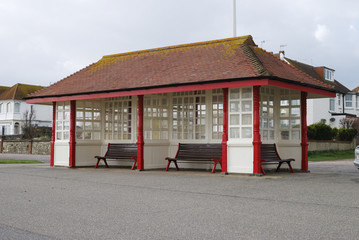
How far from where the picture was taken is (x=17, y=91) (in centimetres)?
6294

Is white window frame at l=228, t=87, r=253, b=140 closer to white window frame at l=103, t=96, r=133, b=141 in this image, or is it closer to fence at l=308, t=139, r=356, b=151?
white window frame at l=103, t=96, r=133, b=141

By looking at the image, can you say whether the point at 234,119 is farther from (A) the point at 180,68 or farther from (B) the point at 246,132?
(A) the point at 180,68

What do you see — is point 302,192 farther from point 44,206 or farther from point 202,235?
point 44,206

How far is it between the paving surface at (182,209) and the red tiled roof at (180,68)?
3292mm

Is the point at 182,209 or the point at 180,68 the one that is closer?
the point at 182,209

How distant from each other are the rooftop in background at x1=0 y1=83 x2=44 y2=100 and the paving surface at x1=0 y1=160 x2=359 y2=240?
54099 millimetres

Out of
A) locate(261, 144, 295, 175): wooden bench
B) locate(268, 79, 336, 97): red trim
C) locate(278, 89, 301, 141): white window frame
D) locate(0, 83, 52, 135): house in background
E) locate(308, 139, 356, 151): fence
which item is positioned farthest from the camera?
locate(0, 83, 52, 135): house in background

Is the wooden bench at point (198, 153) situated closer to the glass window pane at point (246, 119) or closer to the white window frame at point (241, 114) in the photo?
the white window frame at point (241, 114)

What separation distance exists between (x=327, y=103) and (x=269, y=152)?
120 feet

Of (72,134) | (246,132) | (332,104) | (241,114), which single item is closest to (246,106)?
(241,114)

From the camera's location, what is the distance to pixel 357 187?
9.89 meters

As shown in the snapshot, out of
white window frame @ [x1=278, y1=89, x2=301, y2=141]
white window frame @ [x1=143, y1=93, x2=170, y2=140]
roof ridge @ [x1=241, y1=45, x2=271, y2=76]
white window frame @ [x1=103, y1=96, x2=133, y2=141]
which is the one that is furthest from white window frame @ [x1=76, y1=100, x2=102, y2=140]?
white window frame @ [x1=278, y1=89, x2=301, y2=141]

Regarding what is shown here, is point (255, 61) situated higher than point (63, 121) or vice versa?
point (255, 61)

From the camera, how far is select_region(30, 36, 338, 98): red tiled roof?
13.0 metres
